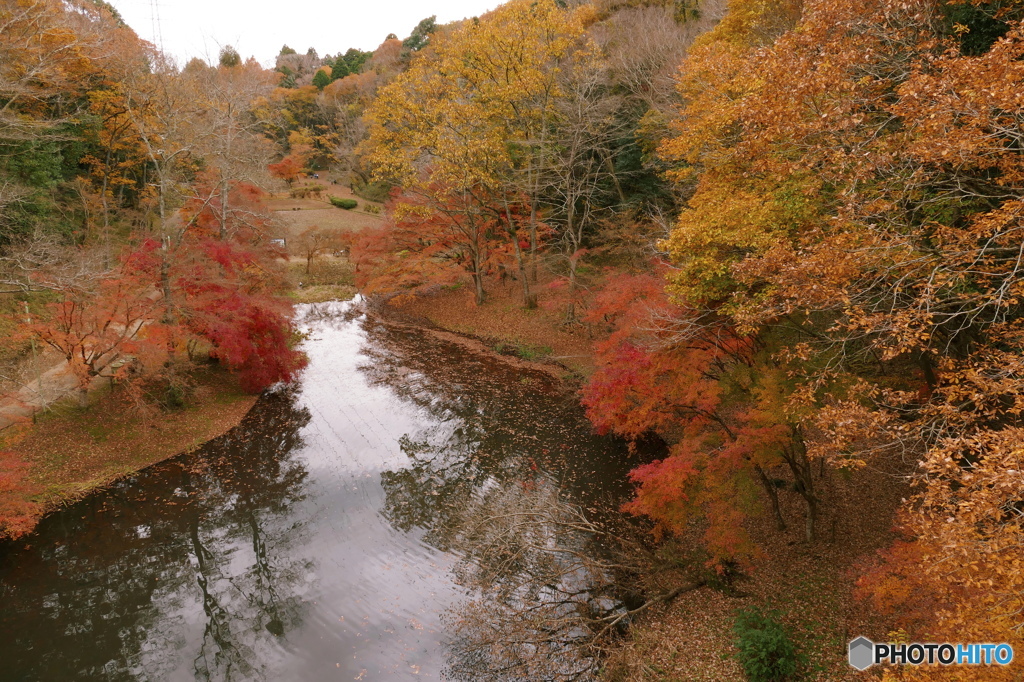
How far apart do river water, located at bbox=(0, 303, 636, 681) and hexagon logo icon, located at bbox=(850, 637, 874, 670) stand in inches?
225

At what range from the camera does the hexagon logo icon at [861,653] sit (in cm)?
803

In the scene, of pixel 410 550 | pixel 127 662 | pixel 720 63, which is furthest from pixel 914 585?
pixel 127 662

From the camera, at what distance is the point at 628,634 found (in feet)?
32.1

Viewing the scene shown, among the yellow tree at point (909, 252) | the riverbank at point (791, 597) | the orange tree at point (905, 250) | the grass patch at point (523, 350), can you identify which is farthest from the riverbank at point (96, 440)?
the yellow tree at point (909, 252)

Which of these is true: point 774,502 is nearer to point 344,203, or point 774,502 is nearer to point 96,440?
point 96,440

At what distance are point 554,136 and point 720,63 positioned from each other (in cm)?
1207

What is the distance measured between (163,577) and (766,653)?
39.1ft

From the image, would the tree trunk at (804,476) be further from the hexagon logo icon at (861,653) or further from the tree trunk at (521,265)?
the tree trunk at (521,265)

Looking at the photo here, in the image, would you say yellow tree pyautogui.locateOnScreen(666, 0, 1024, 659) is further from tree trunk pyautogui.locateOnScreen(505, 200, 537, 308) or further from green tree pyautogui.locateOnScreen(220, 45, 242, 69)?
green tree pyautogui.locateOnScreen(220, 45, 242, 69)

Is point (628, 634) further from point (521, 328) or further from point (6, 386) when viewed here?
point (6, 386)

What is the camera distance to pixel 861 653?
8.22 m

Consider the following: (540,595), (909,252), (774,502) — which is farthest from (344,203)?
(909,252)

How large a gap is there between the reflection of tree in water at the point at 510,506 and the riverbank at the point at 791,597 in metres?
0.86

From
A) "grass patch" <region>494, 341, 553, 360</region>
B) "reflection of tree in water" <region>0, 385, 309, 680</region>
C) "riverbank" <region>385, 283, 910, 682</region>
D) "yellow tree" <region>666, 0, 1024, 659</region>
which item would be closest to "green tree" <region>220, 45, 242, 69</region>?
"grass patch" <region>494, 341, 553, 360</region>
